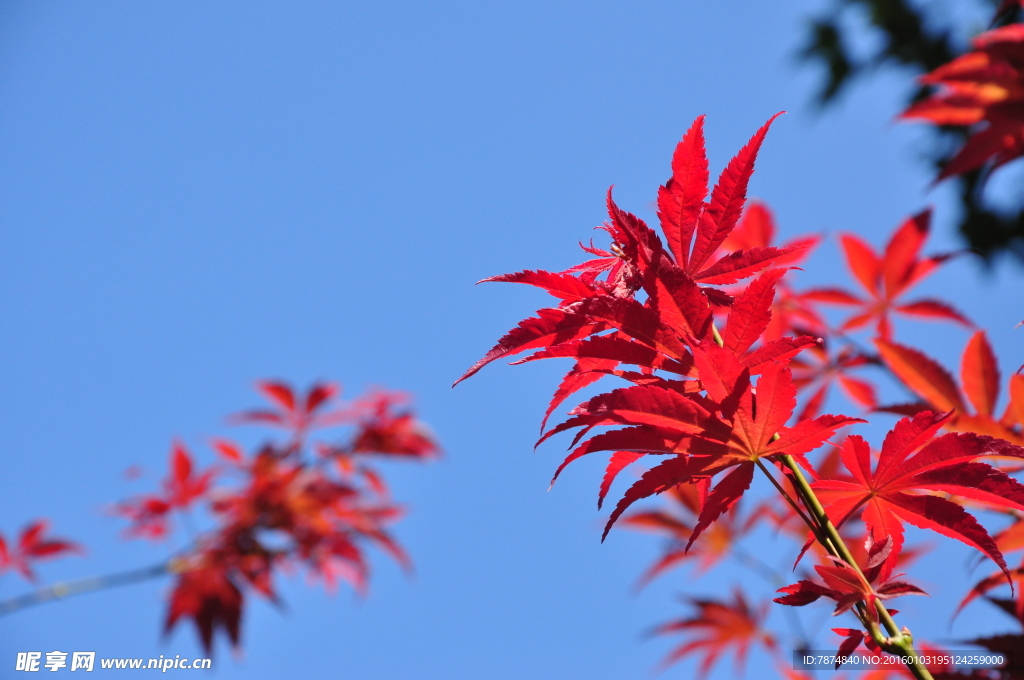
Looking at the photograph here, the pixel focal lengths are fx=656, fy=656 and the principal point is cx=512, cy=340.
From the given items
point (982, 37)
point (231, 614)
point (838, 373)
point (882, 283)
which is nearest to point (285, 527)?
point (231, 614)

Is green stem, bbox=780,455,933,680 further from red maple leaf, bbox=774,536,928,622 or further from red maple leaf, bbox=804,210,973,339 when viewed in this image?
red maple leaf, bbox=804,210,973,339

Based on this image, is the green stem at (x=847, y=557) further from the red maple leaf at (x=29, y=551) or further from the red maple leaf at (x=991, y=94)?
the red maple leaf at (x=29, y=551)

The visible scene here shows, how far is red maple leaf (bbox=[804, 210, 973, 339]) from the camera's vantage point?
1395mm

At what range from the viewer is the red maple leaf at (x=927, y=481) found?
1.89 ft

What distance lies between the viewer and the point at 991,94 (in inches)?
41.7

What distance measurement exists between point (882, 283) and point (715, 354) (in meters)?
1.10

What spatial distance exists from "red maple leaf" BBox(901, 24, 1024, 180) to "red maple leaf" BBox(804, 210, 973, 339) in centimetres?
32

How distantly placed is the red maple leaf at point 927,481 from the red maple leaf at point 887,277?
0.88 metres

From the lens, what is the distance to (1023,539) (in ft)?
2.68

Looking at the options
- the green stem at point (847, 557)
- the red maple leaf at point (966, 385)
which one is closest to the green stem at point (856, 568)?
the green stem at point (847, 557)

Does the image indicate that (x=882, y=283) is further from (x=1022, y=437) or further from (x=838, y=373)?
(x=1022, y=437)

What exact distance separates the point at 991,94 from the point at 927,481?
0.78 metres

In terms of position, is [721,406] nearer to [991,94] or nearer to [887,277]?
[991,94]

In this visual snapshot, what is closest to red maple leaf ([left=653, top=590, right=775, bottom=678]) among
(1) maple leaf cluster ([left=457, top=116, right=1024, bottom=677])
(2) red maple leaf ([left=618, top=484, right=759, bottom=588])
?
(2) red maple leaf ([left=618, top=484, right=759, bottom=588])
